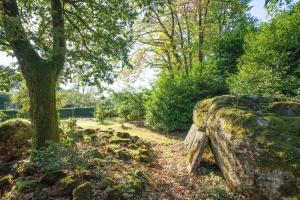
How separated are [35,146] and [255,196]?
5.08m

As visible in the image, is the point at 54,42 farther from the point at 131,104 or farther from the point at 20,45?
the point at 131,104

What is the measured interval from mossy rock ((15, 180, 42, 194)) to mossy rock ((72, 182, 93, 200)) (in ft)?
2.92

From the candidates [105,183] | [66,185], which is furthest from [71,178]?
[105,183]

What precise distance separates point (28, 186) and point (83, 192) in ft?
3.87

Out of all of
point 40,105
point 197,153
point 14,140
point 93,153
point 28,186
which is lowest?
point 28,186

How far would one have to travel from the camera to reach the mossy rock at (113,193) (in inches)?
181

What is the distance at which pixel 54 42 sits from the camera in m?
6.40

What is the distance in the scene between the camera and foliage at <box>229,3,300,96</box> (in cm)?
1034

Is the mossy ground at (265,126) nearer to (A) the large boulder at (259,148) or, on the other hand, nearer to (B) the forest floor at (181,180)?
(A) the large boulder at (259,148)

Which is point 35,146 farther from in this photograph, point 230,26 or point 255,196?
point 230,26

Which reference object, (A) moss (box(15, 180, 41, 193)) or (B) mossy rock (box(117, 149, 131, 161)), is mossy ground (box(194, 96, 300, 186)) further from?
(A) moss (box(15, 180, 41, 193))

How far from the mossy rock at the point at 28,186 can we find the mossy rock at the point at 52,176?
0.47 feet

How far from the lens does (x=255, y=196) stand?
15.8 feet

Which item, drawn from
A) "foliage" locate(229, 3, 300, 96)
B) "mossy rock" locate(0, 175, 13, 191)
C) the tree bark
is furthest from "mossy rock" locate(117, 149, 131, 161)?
"foliage" locate(229, 3, 300, 96)
